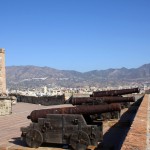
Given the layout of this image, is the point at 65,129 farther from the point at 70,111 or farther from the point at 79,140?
the point at 70,111

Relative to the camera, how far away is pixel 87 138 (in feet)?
27.6

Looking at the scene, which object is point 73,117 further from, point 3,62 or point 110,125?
point 3,62

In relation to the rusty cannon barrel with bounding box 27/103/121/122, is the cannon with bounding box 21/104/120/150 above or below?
below

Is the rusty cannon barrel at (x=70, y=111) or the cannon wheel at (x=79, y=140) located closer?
the cannon wheel at (x=79, y=140)

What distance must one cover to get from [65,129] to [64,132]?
79mm

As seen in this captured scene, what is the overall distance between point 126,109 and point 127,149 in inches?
533

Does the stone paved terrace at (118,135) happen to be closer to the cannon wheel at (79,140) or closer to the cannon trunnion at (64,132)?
the cannon trunnion at (64,132)

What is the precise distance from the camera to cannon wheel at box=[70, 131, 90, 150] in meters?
8.43

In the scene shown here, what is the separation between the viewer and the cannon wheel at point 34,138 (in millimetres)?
8969

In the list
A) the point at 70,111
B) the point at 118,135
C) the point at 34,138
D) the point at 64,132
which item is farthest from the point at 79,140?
the point at 118,135

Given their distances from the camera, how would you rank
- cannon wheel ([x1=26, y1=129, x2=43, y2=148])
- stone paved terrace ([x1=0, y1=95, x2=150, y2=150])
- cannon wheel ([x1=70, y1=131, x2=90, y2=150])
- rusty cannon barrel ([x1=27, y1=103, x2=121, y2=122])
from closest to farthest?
stone paved terrace ([x1=0, y1=95, x2=150, y2=150]), cannon wheel ([x1=70, y1=131, x2=90, y2=150]), cannon wheel ([x1=26, y1=129, x2=43, y2=148]), rusty cannon barrel ([x1=27, y1=103, x2=121, y2=122])

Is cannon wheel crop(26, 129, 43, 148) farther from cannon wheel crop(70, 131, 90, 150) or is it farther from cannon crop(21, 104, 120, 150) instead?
cannon wheel crop(70, 131, 90, 150)

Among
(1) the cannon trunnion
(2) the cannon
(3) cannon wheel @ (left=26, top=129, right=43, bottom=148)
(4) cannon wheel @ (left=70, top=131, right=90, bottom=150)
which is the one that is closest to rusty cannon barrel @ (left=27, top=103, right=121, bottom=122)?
(2) the cannon

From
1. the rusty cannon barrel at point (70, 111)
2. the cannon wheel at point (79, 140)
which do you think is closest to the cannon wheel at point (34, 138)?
the rusty cannon barrel at point (70, 111)
